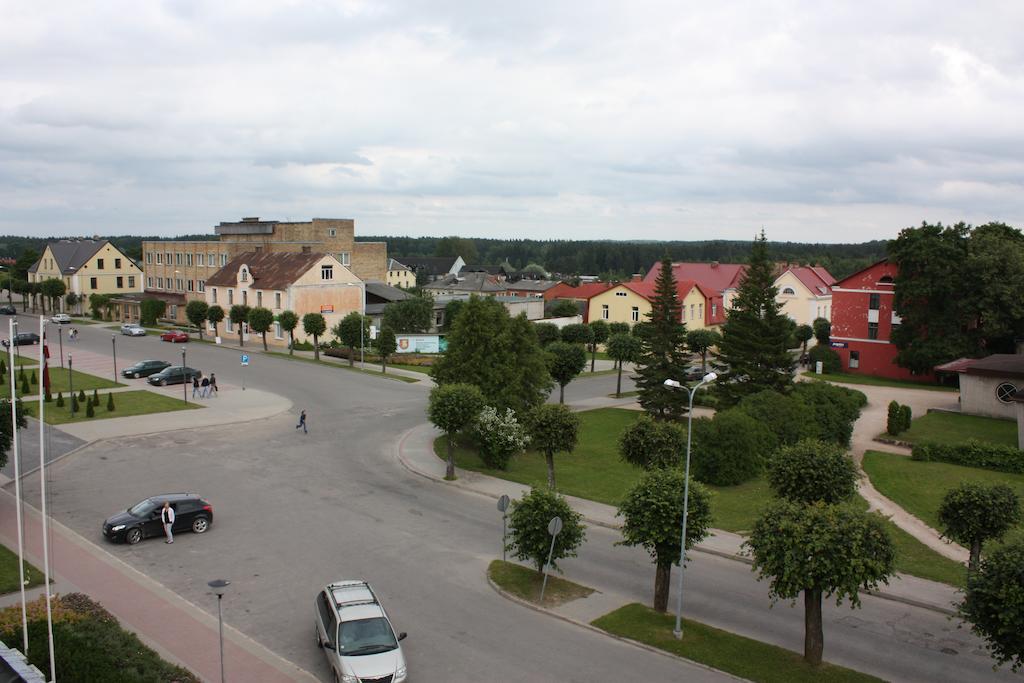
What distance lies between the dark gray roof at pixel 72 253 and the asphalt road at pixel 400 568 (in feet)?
226

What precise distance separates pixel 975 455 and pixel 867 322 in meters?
30.6

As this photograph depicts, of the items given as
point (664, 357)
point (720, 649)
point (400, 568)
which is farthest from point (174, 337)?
point (720, 649)

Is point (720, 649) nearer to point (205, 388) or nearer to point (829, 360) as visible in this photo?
point (205, 388)

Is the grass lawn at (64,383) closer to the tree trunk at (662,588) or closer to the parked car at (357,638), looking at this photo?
the parked car at (357,638)

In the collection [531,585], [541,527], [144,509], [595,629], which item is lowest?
[595,629]

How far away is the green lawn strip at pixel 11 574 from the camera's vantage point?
61.2 feet

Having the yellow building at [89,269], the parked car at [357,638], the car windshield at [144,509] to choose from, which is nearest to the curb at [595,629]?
the parked car at [357,638]

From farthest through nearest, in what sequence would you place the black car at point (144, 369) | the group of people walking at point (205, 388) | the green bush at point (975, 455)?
the black car at point (144, 369)
the group of people walking at point (205, 388)
the green bush at point (975, 455)

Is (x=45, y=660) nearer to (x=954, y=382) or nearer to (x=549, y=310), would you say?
(x=954, y=382)

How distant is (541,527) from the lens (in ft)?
64.2

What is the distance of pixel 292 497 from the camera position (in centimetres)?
2709

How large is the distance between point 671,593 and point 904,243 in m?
44.8

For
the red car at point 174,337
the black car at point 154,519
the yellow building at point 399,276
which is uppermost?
the yellow building at point 399,276

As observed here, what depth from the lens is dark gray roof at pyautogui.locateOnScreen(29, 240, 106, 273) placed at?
92919mm
